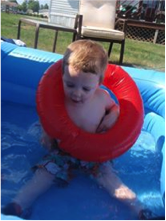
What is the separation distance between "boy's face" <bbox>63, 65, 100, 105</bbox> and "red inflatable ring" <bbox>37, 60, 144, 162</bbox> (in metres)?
0.14

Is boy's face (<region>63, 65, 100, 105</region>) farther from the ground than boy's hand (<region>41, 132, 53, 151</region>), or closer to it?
farther from the ground

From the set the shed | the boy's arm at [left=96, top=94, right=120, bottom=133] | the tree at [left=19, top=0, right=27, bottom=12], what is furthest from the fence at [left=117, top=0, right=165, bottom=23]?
the tree at [left=19, top=0, right=27, bottom=12]

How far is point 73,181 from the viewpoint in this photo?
2.05m

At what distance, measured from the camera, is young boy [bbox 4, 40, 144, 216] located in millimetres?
1846

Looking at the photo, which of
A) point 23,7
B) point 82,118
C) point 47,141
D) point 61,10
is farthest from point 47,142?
point 23,7

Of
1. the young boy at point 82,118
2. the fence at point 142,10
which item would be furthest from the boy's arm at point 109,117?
the fence at point 142,10

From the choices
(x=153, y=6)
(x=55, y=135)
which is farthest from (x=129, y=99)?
(x=153, y=6)

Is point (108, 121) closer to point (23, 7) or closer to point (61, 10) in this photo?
point (61, 10)

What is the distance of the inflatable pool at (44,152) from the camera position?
183 centimetres

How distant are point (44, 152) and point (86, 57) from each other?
0.78 meters

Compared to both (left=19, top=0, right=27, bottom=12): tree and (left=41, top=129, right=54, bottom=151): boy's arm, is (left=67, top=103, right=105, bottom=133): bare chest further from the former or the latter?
(left=19, top=0, right=27, bottom=12): tree

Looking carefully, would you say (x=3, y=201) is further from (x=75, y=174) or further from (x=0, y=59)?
(x=0, y=59)

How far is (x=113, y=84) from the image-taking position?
91.7 inches

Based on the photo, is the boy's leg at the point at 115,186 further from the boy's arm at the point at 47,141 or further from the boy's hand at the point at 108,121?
the boy's arm at the point at 47,141
